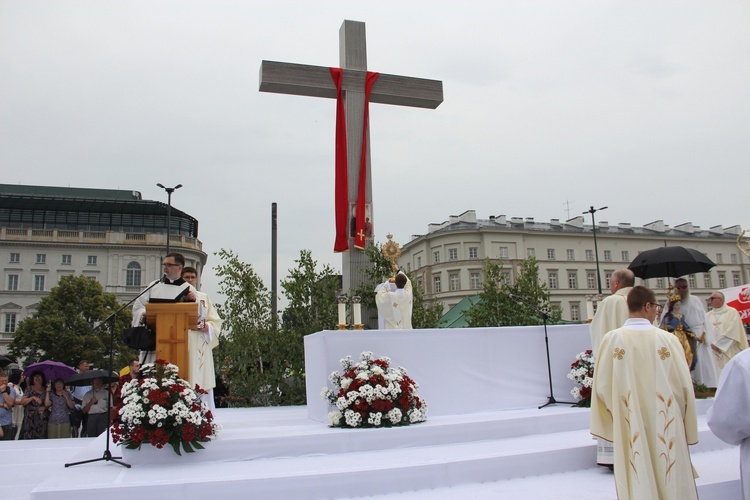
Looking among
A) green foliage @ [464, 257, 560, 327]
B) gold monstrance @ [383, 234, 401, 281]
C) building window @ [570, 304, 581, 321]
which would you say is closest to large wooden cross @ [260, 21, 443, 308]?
gold monstrance @ [383, 234, 401, 281]

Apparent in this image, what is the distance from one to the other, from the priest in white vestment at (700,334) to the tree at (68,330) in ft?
121

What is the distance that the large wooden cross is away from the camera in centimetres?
968

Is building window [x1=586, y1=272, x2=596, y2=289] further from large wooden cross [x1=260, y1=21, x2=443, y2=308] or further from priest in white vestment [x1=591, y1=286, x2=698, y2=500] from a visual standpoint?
priest in white vestment [x1=591, y1=286, x2=698, y2=500]

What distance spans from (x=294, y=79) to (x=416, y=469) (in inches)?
269

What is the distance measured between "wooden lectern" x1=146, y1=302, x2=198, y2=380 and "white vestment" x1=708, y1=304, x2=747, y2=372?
7.06m

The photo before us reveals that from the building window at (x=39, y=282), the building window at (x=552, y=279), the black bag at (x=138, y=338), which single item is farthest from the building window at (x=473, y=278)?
the black bag at (x=138, y=338)

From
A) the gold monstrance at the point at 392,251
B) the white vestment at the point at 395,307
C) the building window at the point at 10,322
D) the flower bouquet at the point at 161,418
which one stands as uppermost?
the building window at the point at 10,322

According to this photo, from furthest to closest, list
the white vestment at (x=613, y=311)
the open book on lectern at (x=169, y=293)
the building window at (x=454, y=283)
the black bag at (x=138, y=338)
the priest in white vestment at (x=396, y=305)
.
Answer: the building window at (x=454, y=283) → the priest in white vestment at (x=396, y=305) → the open book on lectern at (x=169, y=293) → the white vestment at (x=613, y=311) → the black bag at (x=138, y=338)

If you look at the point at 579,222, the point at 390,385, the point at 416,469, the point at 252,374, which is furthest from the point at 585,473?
the point at 579,222

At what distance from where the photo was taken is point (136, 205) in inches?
2537

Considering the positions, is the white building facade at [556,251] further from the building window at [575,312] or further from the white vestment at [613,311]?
the white vestment at [613,311]

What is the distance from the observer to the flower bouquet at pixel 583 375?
23.8 ft

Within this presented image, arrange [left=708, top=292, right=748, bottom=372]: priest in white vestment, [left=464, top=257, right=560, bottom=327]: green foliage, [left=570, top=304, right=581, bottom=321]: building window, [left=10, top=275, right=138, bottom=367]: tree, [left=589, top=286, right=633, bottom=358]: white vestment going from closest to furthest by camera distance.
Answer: [left=589, top=286, right=633, bottom=358]: white vestment < [left=708, top=292, right=748, bottom=372]: priest in white vestment < [left=464, top=257, right=560, bottom=327]: green foliage < [left=10, top=275, right=138, bottom=367]: tree < [left=570, top=304, right=581, bottom=321]: building window

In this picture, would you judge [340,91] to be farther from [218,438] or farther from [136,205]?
[136,205]
